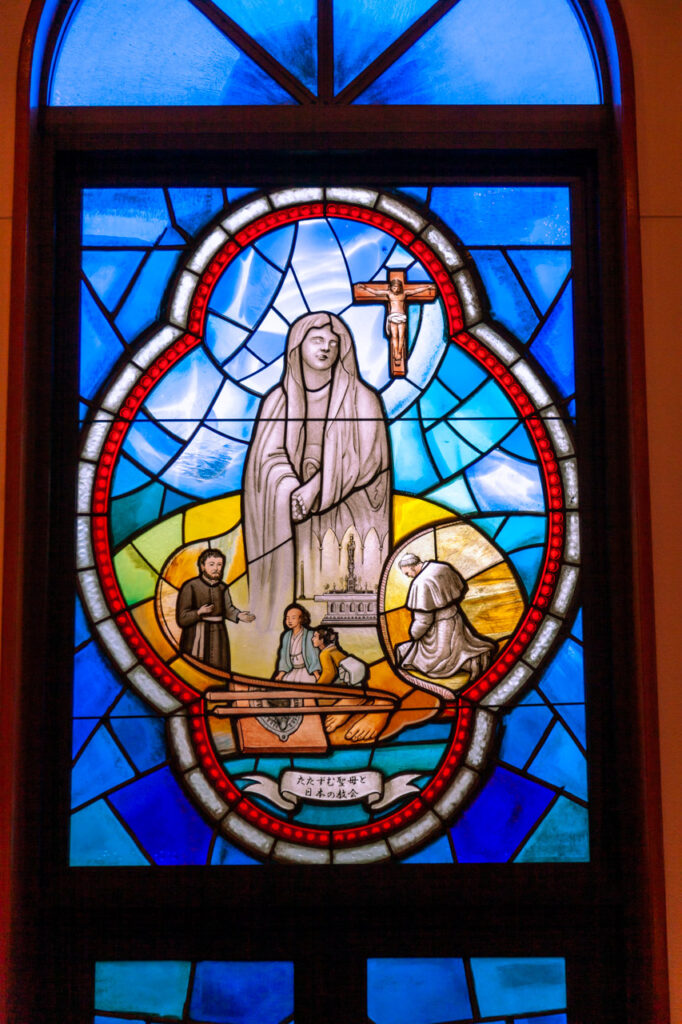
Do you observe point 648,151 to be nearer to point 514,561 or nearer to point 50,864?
point 514,561

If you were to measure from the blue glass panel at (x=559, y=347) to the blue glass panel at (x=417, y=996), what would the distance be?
1.37 metres

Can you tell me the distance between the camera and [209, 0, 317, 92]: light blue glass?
2672 millimetres

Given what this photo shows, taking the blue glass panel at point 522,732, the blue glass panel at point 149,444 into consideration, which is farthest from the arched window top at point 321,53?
the blue glass panel at point 522,732

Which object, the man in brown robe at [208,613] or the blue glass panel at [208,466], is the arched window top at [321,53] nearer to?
the blue glass panel at [208,466]

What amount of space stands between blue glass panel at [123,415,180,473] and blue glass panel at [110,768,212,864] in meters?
0.72

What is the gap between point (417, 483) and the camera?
256 centimetres

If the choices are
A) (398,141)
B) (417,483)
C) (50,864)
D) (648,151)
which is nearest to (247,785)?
(50,864)

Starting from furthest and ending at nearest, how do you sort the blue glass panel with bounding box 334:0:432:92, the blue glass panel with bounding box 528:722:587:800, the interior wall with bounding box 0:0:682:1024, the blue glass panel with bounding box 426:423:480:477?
the blue glass panel with bounding box 334:0:432:92
the blue glass panel with bounding box 426:423:480:477
the blue glass panel with bounding box 528:722:587:800
the interior wall with bounding box 0:0:682:1024

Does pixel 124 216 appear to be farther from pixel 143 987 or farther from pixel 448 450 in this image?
pixel 143 987

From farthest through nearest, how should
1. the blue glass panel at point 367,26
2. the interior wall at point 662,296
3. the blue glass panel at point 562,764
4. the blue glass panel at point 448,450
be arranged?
the blue glass panel at point 367,26, the blue glass panel at point 448,450, the blue glass panel at point 562,764, the interior wall at point 662,296

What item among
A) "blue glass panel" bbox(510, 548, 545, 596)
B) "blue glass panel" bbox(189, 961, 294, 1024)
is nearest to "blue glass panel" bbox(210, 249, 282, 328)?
"blue glass panel" bbox(510, 548, 545, 596)

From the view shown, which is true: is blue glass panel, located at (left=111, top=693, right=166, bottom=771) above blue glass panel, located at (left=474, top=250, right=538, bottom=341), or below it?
below

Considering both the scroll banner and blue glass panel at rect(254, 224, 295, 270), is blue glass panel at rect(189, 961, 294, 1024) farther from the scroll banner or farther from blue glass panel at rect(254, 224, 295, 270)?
blue glass panel at rect(254, 224, 295, 270)

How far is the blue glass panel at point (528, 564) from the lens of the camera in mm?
2525
